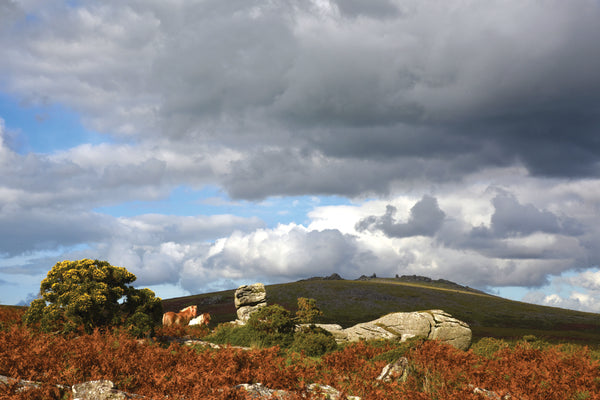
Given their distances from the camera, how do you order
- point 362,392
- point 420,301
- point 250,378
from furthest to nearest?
1. point 420,301
2. point 250,378
3. point 362,392

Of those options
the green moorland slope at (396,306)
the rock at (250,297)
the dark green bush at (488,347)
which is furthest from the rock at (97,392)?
the green moorland slope at (396,306)

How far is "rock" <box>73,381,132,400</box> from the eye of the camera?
8.90 metres

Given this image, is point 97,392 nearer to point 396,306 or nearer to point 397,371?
point 397,371

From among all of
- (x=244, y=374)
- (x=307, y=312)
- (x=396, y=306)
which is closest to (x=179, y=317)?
(x=307, y=312)

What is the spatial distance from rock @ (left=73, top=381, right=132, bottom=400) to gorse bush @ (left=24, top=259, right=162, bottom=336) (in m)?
11.4

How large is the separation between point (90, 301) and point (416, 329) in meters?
20.6

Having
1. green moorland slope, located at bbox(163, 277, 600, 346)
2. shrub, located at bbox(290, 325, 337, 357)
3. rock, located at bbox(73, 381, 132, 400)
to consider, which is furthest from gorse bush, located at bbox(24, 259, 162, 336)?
green moorland slope, located at bbox(163, 277, 600, 346)

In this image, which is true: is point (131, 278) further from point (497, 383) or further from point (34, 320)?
point (497, 383)

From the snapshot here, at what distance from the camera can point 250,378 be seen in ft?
36.4

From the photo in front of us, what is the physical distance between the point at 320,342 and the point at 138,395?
15104mm

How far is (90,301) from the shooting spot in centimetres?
2020

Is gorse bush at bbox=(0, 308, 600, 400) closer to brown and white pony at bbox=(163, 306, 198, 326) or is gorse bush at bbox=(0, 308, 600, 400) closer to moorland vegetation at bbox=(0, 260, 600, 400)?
moorland vegetation at bbox=(0, 260, 600, 400)

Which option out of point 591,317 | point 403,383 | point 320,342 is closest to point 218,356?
point 403,383

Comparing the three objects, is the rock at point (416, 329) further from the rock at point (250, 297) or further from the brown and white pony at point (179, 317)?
the brown and white pony at point (179, 317)
